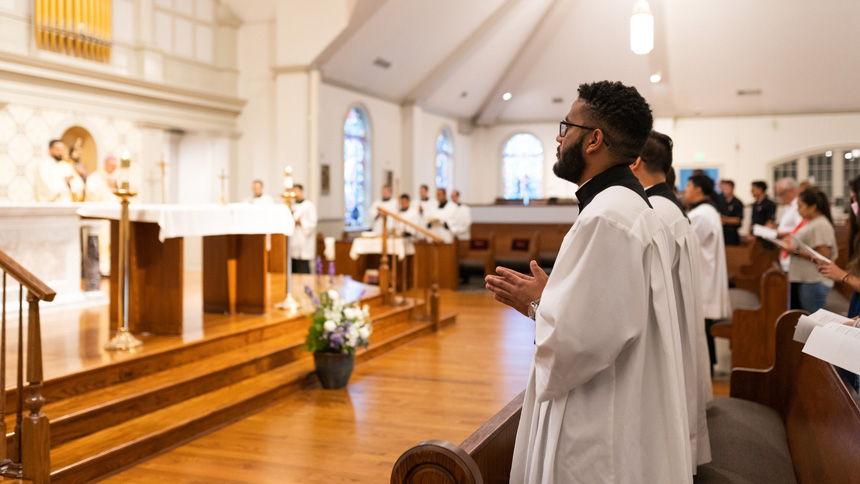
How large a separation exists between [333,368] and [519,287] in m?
3.90

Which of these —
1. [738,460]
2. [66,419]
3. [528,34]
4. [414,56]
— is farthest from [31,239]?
[528,34]

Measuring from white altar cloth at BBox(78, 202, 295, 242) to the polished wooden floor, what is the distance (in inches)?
53.0

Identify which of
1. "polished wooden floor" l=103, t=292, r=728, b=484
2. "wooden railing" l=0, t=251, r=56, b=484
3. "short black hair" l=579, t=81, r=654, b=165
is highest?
"short black hair" l=579, t=81, r=654, b=165

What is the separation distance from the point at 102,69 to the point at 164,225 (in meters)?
5.83

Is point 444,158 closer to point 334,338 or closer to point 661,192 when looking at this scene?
point 334,338

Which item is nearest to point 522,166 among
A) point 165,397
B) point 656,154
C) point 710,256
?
point 710,256

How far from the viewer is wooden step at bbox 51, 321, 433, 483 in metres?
3.71

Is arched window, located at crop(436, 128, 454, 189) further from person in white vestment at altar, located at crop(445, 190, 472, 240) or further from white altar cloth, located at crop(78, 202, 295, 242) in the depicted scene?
white altar cloth, located at crop(78, 202, 295, 242)

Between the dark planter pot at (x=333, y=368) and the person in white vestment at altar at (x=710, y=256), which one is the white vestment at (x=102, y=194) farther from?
the person in white vestment at altar at (x=710, y=256)

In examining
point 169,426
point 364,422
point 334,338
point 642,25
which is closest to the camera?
point 169,426

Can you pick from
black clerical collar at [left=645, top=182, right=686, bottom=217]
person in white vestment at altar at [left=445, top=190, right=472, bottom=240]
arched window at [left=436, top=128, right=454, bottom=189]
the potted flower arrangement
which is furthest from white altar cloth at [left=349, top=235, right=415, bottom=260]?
black clerical collar at [left=645, top=182, right=686, bottom=217]

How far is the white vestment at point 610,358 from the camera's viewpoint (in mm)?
1728

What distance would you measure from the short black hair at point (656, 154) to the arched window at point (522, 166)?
54.0 feet

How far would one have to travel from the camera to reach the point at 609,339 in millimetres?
1721
